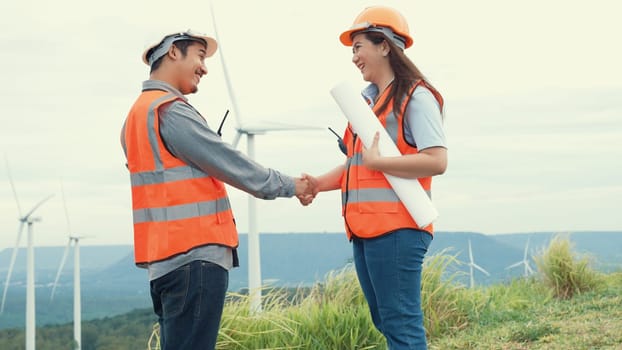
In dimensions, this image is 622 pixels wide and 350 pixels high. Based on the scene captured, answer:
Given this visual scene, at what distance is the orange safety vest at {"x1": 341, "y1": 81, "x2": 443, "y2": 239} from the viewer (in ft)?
13.9

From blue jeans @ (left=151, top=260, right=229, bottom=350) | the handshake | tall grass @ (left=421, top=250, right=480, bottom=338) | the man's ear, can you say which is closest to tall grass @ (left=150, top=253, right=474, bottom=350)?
tall grass @ (left=421, top=250, right=480, bottom=338)

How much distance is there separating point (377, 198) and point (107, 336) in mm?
46801

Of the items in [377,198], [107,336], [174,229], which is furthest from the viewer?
[107,336]

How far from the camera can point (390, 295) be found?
418cm

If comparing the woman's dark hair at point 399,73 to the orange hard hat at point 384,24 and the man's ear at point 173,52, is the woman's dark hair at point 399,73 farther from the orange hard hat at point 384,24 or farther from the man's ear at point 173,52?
the man's ear at point 173,52

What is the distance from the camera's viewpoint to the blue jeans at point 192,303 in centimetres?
397

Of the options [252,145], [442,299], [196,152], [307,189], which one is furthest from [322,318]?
[252,145]

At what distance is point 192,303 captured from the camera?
3980 mm

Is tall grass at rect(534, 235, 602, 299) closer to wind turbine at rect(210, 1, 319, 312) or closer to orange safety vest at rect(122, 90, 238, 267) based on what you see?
wind turbine at rect(210, 1, 319, 312)

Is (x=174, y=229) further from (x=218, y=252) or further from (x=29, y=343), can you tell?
(x=29, y=343)

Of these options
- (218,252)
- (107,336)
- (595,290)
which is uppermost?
(218,252)

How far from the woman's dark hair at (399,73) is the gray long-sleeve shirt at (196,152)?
0.85m

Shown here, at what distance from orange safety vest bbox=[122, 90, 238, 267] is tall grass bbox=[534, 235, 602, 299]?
28.4ft

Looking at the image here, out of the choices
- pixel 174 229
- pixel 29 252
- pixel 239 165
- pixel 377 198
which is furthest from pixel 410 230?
pixel 29 252
